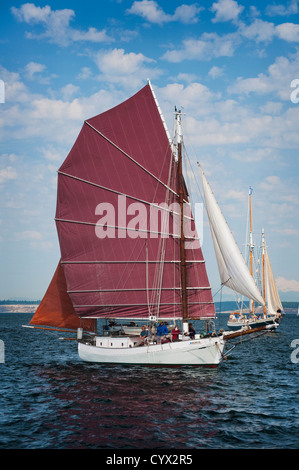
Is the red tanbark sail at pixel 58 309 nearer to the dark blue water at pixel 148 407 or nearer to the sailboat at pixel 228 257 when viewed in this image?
the dark blue water at pixel 148 407

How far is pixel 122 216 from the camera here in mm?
35375

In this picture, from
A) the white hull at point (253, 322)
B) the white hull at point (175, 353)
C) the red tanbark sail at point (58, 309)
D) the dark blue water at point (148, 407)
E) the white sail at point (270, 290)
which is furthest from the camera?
the white sail at point (270, 290)

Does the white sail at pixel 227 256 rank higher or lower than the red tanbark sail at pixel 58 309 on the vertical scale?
higher

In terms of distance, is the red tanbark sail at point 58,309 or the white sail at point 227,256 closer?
the white sail at point 227,256

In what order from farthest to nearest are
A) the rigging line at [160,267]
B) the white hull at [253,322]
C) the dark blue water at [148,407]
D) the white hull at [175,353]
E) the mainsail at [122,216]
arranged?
1. the white hull at [253,322]
2. the mainsail at [122,216]
3. the rigging line at [160,267]
4. the white hull at [175,353]
5. the dark blue water at [148,407]

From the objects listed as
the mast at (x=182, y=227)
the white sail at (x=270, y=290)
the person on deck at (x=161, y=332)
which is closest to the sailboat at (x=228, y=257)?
the mast at (x=182, y=227)

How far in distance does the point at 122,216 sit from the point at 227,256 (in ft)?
30.1

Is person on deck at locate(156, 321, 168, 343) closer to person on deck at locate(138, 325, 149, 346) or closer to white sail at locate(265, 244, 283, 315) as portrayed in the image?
person on deck at locate(138, 325, 149, 346)

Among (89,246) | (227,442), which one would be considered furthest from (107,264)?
(227,442)

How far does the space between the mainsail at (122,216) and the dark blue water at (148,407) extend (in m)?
5.60

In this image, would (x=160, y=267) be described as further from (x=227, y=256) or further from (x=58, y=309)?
(x=58, y=309)

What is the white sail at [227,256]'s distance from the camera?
95.2ft

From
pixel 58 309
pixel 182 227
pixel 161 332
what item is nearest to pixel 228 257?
pixel 182 227

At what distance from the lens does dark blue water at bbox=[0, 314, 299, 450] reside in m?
17.1
